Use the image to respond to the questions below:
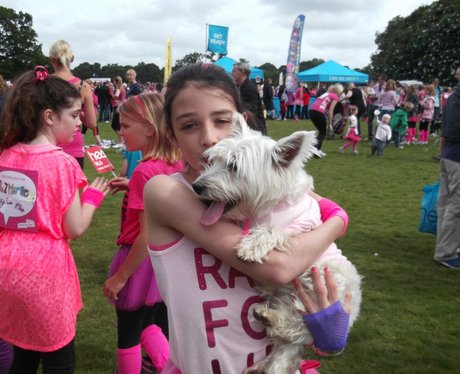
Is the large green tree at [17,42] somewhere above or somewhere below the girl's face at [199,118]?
above

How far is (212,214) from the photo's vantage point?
1.66 meters

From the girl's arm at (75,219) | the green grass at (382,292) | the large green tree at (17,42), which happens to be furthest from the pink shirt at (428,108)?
the large green tree at (17,42)

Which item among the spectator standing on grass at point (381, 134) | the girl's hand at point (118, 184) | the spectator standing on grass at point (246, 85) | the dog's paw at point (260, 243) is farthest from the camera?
the spectator standing on grass at point (381, 134)

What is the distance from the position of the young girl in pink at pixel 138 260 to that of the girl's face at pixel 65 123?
0.48 meters

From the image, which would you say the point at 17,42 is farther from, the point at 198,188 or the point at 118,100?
the point at 198,188

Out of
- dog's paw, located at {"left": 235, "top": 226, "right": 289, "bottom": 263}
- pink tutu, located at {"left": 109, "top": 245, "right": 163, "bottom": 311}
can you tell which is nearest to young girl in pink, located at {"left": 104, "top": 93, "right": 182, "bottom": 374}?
pink tutu, located at {"left": 109, "top": 245, "right": 163, "bottom": 311}

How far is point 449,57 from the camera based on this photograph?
55.0 m

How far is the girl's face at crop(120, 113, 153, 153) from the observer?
3.28m

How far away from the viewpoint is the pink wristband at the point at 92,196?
2841 millimetres

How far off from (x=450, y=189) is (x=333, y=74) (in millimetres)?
25807

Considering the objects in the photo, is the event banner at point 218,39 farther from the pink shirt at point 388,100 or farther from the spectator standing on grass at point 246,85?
the spectator standing on grass at point 246,85

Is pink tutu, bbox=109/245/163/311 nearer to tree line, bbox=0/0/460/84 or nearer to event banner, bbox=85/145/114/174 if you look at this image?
event banner, bbox=85/145/114/174

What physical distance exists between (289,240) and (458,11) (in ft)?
202

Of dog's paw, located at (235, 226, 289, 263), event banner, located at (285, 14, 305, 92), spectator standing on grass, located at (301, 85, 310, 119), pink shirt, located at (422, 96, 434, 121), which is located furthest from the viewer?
event banner, located at (285, 14, 305, 92)
